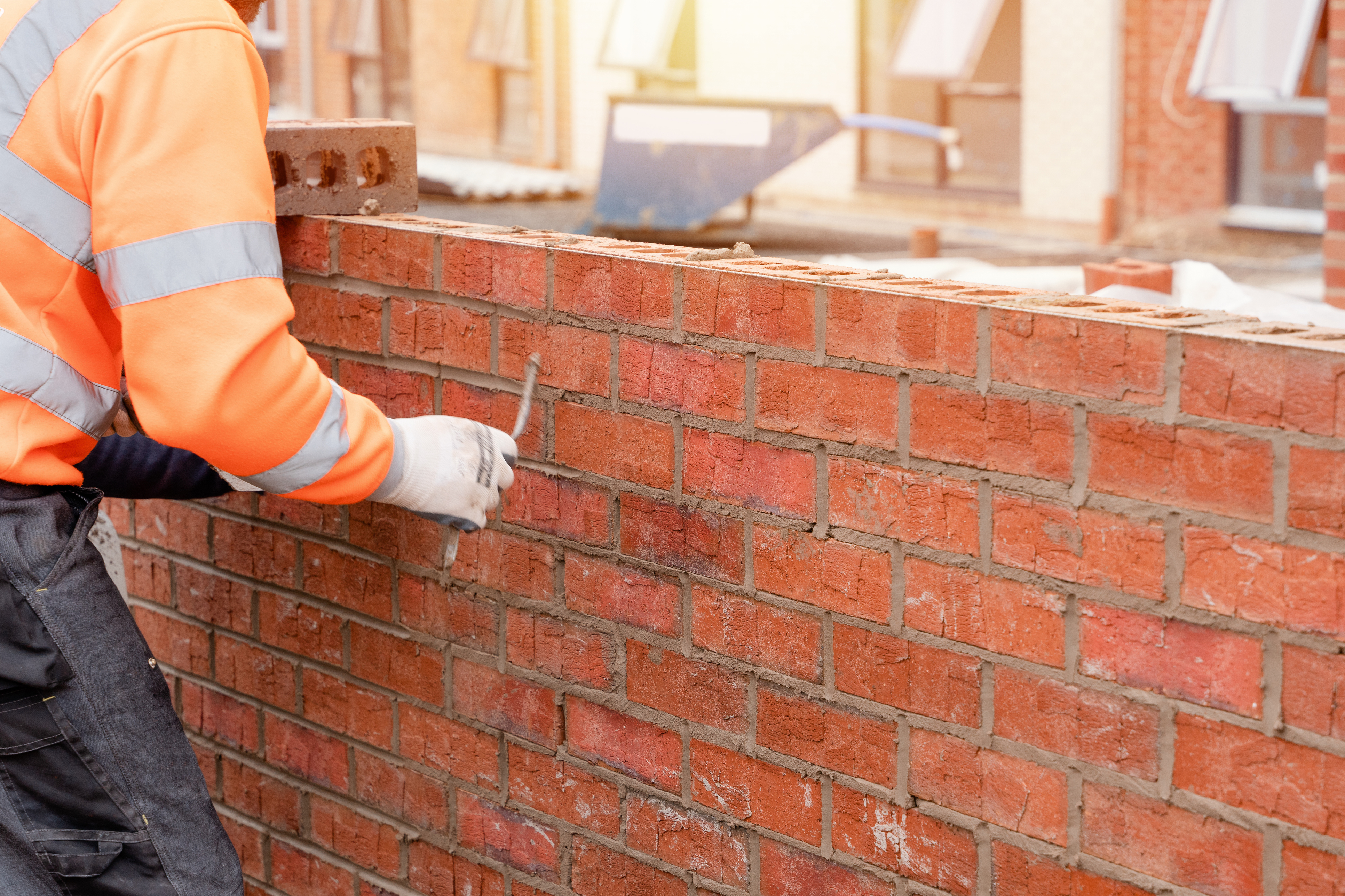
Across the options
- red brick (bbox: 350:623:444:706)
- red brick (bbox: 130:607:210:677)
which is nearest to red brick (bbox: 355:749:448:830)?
red brick (bbox: 350:623:444:706)

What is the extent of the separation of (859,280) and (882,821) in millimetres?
702

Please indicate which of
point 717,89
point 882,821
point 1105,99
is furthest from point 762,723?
point 717,89

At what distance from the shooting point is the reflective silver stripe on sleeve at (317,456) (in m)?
2.04

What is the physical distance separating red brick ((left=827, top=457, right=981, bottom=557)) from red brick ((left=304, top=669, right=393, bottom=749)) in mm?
1038

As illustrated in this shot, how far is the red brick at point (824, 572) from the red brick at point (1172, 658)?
29cm

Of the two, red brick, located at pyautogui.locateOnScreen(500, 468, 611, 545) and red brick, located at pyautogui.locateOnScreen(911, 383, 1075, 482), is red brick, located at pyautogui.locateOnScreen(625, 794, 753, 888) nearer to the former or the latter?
red brick, located at pyautogui.locateOnScreen(500, 468, 611, 545)

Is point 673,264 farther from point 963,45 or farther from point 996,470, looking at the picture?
point 963,45

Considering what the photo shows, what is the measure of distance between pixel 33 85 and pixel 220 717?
152cm

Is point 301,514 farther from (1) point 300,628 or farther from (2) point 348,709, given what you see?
(2) point 348,709

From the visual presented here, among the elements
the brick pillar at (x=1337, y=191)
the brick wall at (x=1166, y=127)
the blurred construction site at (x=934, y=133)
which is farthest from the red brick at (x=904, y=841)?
the brick wall at (x=1166, y=127)

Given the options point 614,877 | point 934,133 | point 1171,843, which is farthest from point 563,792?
point 934,133

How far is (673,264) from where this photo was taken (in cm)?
221

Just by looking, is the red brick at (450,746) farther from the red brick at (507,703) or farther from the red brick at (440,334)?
the red brick at (440,334)

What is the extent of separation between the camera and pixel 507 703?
8.44 ft
